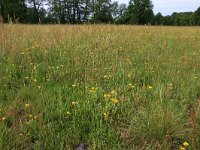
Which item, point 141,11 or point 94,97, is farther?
point 141,11

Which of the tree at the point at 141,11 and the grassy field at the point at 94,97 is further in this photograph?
the tree at the point at 141,11

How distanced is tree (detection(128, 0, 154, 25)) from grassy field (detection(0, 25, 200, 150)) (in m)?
45.1

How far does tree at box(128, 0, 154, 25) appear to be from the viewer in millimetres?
48875

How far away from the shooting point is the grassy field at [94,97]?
2.32 m

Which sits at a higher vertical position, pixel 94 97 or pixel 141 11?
pixel 141 11

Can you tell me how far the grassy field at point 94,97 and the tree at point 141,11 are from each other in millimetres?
45140

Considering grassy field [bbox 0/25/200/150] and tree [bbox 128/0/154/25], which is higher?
tree [bbox 128/0/154/25]

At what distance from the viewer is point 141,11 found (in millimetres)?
49625

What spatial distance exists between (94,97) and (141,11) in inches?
1925

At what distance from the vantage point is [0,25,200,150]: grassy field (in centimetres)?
232

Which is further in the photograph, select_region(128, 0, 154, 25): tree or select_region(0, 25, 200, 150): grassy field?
select_region(128, 0, 154, 25): tree

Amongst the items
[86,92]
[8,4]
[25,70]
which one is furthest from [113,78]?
[8,4]

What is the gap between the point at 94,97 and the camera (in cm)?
295

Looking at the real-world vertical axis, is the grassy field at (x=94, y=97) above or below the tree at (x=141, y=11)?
below
